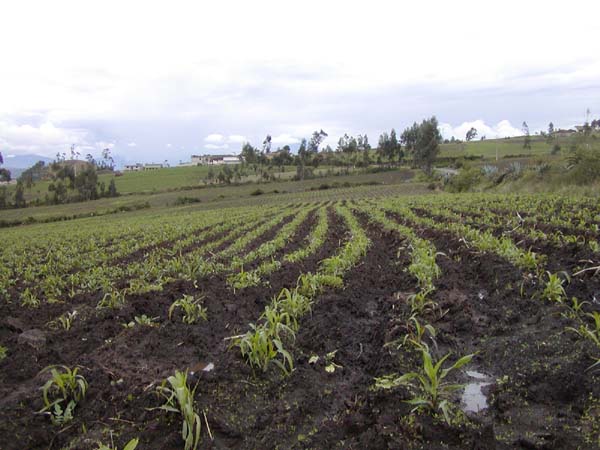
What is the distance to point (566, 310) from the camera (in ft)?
13.7

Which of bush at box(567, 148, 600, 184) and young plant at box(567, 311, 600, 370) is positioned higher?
bush at box(567, 148, 600, 184)

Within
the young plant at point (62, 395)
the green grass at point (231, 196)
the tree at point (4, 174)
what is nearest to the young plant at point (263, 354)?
the young plant at point (62, 395)

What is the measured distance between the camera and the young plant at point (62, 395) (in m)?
3.07

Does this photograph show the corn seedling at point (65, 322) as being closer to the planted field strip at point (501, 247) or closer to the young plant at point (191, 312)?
the young plant at point (191, 312)

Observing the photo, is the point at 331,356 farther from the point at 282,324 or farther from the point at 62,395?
the point at 62,395

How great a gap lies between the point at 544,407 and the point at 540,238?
5.67 metres

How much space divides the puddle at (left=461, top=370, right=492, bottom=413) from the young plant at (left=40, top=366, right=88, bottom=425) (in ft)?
10.6

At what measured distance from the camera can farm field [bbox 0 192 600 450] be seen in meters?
2.75

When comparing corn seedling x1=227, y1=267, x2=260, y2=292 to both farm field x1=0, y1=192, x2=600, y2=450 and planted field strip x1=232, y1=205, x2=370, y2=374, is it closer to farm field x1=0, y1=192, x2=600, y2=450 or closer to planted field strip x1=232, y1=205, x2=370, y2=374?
farm field x1=0, y1=192, x2=600, y2=450

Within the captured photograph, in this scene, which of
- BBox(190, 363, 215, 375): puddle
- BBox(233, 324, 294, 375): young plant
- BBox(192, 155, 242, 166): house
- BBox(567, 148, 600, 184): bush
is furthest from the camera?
BBox(192, 155, 242, 166): house

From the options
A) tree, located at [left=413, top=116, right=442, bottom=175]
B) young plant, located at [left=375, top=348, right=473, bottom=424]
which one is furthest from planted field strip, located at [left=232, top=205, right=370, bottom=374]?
tree, located at [left=413, top=116, right=442, bottom=175]

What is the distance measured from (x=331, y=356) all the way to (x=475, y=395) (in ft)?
4.34

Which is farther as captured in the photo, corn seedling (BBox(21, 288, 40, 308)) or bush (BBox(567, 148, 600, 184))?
bush (BBox(567, 148, 600, 184))

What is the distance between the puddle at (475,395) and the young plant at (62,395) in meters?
3.22
